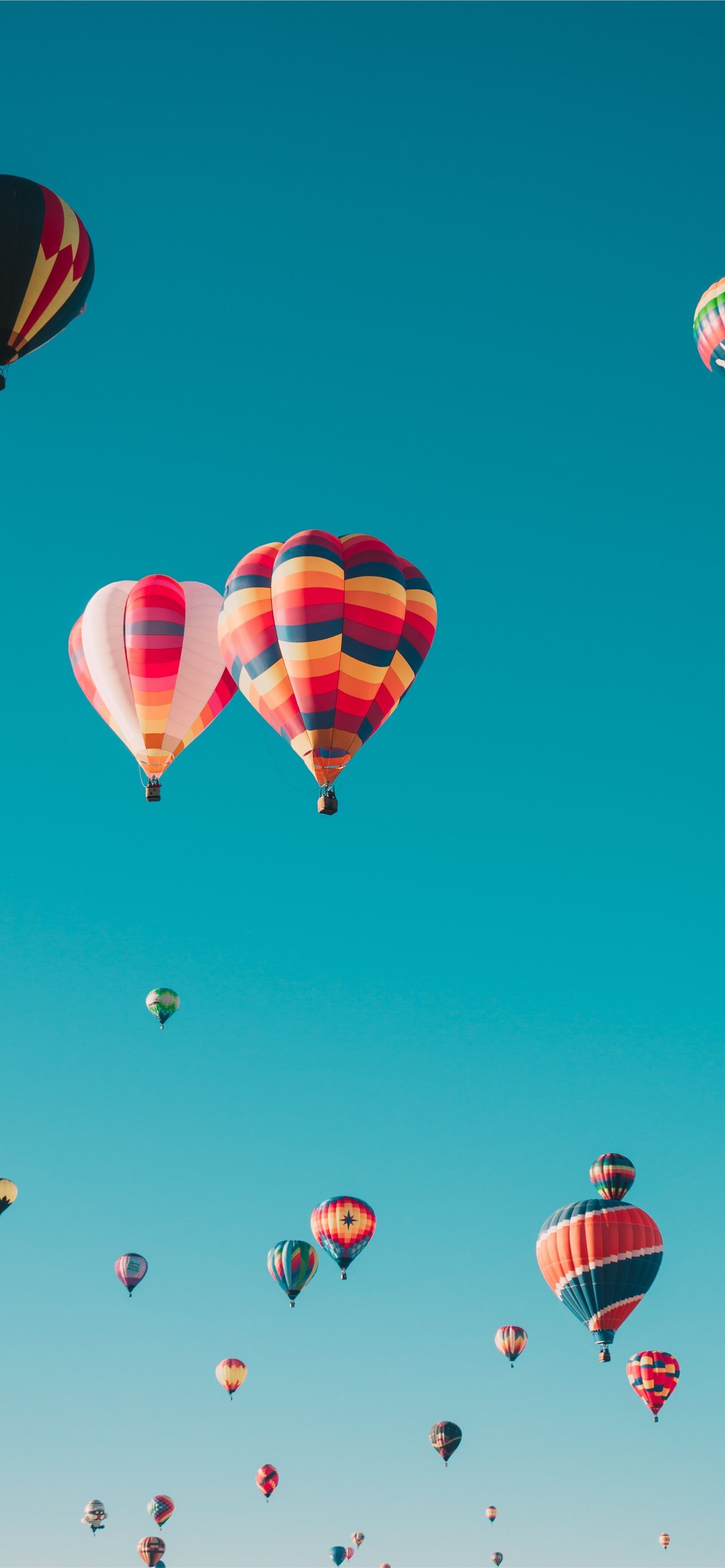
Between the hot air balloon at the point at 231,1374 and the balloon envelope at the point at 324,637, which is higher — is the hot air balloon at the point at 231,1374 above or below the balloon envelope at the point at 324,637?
below

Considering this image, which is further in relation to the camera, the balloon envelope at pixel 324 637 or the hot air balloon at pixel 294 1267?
the hot air balloon at pixel 294 1267

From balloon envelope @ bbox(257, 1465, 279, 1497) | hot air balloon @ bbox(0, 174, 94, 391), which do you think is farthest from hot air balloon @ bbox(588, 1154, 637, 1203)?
hot air balloon @ bbox(0, 174, 94, 391)

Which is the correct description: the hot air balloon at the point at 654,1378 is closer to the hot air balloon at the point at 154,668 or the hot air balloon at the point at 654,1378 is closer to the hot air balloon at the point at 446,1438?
the hot air balloon at the point at 446,1438

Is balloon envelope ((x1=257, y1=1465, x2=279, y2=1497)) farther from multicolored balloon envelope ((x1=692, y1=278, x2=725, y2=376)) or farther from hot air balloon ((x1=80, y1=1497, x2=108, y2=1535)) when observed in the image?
multicolored balloon envelope ((x1=692, y1=278, x2=725, y2=376))

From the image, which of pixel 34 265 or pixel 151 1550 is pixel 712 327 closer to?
pixel 34 265

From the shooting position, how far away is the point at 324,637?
30594mm

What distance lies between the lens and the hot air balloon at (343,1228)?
48188 millimetres

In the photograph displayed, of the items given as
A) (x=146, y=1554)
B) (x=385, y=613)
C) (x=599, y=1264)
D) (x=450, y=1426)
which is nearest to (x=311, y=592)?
(x=385, y=613)

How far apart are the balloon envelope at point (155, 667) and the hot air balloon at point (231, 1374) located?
97.1 ft

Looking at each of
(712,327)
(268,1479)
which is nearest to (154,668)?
(712,327)

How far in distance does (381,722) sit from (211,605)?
5207 mm

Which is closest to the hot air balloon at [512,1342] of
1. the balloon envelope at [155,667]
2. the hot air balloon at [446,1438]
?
the hot air balloon at [446,1438]

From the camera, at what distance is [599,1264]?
132 ft

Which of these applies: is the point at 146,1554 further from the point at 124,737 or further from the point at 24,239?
the point at 24,239
